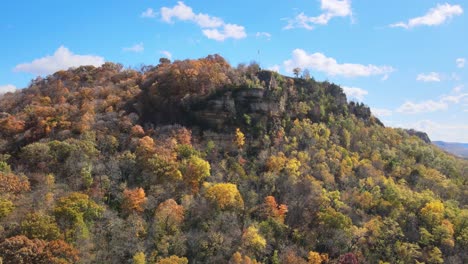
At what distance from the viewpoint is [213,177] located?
278 feet

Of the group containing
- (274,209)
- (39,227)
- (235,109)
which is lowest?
(39,227)

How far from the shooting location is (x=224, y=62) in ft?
404

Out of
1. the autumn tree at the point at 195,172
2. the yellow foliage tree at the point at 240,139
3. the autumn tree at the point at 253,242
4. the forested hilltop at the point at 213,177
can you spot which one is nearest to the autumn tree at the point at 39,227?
the forested hilltop at the point at 213,177

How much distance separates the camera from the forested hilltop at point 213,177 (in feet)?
212

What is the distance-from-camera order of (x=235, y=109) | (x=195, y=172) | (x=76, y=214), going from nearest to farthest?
(x=76, y=214) → (x=195, y=172) → (x=235, y=109)

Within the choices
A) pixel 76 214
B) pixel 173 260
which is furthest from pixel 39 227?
pixel 173 260

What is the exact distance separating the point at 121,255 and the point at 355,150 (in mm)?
74927

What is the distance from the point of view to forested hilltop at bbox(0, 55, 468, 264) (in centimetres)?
6469

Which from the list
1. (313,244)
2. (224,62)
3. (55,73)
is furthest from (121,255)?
(55,73)

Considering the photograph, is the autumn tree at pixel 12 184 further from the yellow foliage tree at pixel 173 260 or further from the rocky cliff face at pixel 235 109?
the rocky cliff face at pixel 235 109

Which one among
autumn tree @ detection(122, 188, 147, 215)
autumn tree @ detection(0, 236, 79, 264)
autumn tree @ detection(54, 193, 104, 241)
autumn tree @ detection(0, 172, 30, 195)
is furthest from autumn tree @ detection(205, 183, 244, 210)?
autumn tree @ detection(0, 172, 30, 195)

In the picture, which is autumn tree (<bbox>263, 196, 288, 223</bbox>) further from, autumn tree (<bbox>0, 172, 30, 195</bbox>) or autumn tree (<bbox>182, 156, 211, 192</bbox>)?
autumn tree (<bbox>0, 172, 30, 195</bbox>)

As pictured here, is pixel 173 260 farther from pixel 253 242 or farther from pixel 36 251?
pixel 36 251

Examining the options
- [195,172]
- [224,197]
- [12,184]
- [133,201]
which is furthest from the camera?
[195,172]
